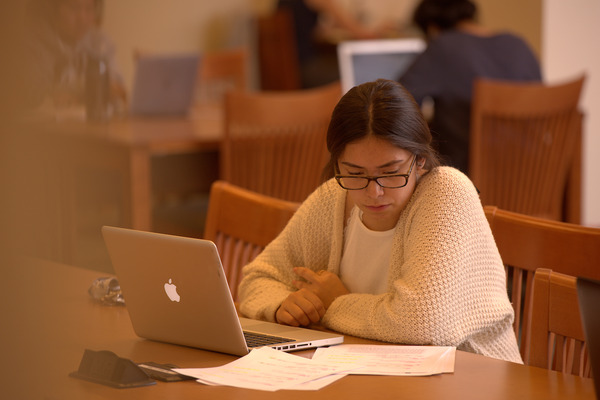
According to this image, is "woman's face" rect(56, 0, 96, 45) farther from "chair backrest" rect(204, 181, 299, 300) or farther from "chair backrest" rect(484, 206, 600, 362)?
"chair backrest" rect(204, 181, 299, 300)

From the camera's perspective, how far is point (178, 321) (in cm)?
104

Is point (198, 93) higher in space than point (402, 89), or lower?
higher

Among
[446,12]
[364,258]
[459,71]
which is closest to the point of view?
[364,258]

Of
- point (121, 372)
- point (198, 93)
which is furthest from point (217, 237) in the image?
point (198, 93)

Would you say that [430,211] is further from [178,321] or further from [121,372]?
[121,372]

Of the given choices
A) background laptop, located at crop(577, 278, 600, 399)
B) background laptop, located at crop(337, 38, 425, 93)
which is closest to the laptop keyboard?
background laptop, located at crop(577, 278, 600, 399)

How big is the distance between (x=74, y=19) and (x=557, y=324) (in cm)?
83

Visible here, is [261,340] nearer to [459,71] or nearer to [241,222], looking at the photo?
[241,222]

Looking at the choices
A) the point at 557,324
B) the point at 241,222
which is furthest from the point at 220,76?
the point at 557,324

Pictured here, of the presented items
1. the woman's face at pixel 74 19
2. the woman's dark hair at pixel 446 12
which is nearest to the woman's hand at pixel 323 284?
the woman's face at pixel 74 19

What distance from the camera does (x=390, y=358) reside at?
3.32 feet

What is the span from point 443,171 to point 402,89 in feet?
0.46

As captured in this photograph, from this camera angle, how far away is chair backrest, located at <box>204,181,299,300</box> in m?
1.49

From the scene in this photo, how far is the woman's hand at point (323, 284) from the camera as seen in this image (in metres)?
1.25
